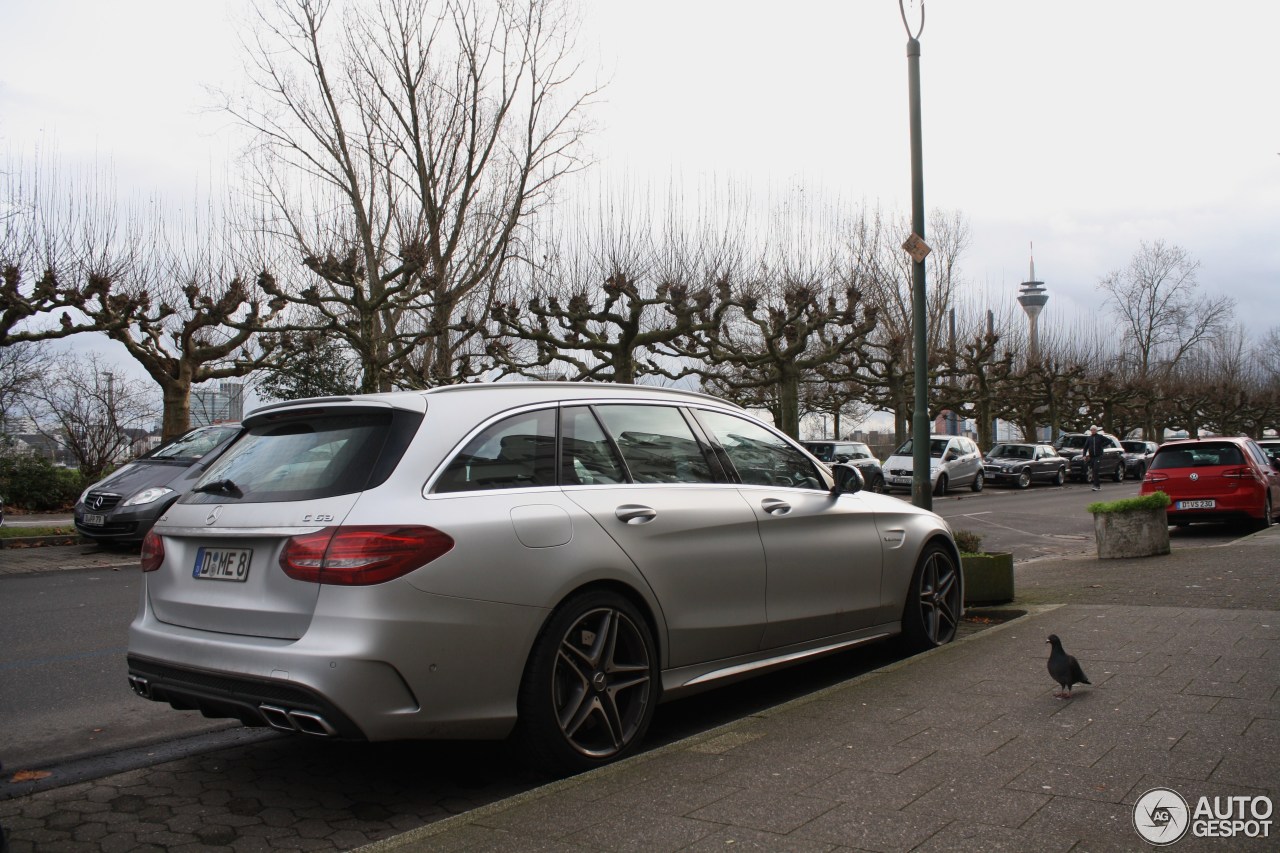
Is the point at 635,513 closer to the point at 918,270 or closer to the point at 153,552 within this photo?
the point at 153,552

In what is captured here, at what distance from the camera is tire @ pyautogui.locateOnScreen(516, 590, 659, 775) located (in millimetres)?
4051

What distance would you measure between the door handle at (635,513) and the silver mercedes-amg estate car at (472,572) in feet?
0.04

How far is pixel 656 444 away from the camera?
16.6 ft

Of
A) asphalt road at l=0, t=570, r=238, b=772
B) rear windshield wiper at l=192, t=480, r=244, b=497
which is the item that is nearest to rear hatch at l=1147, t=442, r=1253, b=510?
asphalt road at l=0, t=570, r=238, b=772

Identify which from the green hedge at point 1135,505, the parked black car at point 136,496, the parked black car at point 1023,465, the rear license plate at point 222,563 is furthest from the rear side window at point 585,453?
the parked black car at point 1023,465

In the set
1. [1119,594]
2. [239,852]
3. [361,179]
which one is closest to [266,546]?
[239,852]

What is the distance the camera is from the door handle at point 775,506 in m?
5.36

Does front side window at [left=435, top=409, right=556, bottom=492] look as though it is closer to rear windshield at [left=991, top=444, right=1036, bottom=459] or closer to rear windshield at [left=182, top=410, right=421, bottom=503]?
rear windshield at [left=182, top=410, right=421, bottom=503]

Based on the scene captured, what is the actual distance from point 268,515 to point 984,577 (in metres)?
6.20

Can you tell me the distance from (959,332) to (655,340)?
2676 centimetres

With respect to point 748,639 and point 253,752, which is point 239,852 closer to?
point 253,752

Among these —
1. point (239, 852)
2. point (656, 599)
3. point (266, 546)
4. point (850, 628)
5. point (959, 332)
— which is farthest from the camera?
point (959, 332)

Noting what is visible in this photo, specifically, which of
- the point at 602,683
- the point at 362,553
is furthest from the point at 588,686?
the point at 362,553

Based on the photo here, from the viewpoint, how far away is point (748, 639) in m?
5.12
